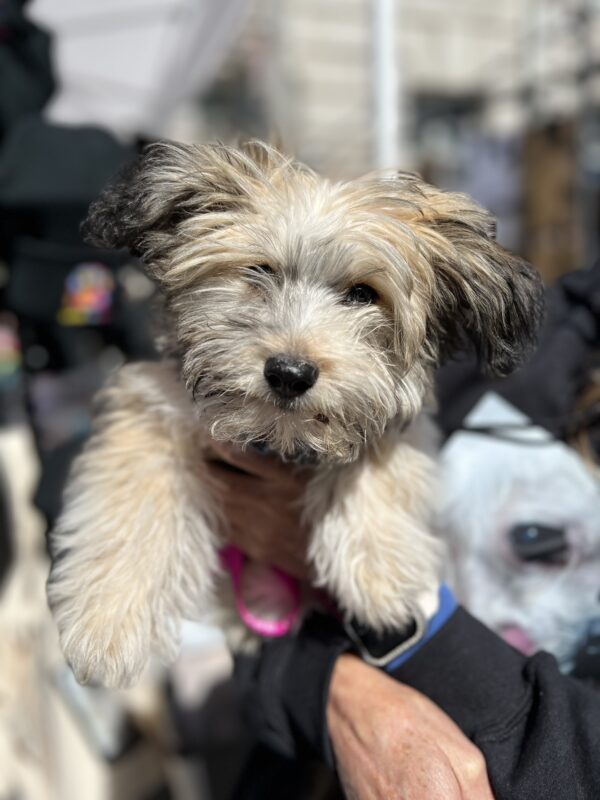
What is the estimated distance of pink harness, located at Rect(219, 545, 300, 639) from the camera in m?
1.67

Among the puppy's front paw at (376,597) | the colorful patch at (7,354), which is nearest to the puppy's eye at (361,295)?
the puppy's front paw at (376,597)

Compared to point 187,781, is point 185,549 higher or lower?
higher

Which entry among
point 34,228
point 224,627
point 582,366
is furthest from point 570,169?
point 224,627

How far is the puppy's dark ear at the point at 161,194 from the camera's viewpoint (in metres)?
1.34

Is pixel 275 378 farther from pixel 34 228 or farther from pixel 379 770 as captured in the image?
pixel 34 228

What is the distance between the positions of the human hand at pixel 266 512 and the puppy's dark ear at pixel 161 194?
1.82 ft

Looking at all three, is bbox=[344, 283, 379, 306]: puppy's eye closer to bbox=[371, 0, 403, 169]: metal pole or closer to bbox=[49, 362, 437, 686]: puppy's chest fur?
bbox=[49, 362, 437, 686]: puppy's chest fur

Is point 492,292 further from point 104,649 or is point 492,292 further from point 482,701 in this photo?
point 104,649

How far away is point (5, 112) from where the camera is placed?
2.24 metres

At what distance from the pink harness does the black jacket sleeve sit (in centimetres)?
6

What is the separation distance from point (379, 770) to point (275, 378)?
31.2 inches

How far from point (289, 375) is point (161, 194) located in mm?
482

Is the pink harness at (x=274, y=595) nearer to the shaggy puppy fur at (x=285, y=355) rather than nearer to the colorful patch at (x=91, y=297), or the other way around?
the shaggy puppy fur at (x=285, y=355)

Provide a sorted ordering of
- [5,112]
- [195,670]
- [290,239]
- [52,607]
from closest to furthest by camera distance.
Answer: [290,239]
[52,607]
[5,112]
[195,670]
